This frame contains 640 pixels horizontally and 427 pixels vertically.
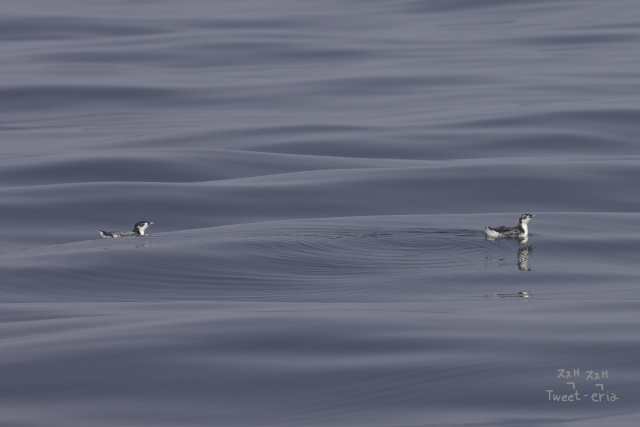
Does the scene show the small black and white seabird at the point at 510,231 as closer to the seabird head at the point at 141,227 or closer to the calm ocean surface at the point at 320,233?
the calm ocean surface at the point at 320,233

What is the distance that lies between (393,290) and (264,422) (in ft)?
16.3

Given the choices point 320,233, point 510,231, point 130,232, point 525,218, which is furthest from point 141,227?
point 525,218

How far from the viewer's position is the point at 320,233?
13844 millimetres

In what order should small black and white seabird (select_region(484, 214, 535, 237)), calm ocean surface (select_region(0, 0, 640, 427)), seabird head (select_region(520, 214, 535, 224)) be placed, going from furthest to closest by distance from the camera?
seabird head (select_region(520, 214, 535, 224))
small black and white seabird (select_region(484, 214, 535, 237))
calm ocean surface (select_region(0, 0, 640, 427))

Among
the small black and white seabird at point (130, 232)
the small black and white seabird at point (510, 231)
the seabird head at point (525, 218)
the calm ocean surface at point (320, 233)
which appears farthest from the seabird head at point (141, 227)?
the seabird head at point (525, 218)

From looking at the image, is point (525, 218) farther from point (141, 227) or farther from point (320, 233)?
point (141, 227)

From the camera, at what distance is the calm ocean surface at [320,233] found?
241 inches

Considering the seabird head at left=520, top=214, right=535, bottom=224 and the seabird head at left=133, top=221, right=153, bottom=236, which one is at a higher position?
the seabird head at left=520, top=214, right=535, bottom=224

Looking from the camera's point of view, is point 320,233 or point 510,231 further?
point 320,233

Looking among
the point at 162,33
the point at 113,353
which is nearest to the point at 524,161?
the point at 113,353

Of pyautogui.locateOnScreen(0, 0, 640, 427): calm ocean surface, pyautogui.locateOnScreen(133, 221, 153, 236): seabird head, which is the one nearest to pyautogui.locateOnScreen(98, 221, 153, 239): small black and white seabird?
pyautogui.locateOnScreen(133, 221, 153, 236): seabird head

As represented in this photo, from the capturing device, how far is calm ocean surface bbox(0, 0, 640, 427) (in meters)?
6.13

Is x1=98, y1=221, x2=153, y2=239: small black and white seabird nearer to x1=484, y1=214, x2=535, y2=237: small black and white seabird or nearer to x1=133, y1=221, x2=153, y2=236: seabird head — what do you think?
x1=133, y1=221, x2=153, y2=236: seabird head

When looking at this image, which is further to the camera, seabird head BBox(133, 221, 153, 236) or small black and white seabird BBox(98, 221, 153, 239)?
seabird head BBox(133, 221, 153, 236)
